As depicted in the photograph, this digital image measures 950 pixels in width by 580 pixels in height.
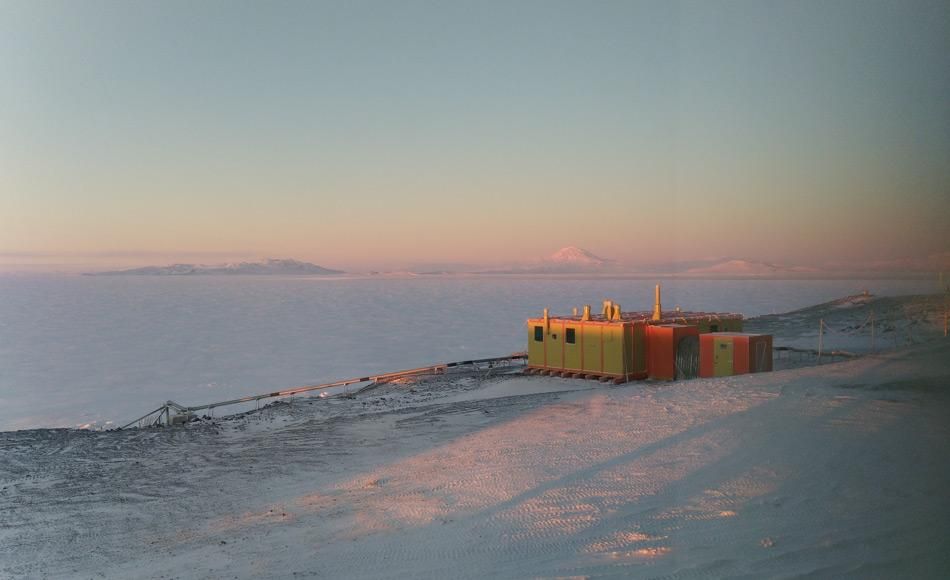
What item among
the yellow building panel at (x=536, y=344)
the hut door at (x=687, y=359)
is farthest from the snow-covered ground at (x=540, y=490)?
the yellow building panel at (x=536, y=344)

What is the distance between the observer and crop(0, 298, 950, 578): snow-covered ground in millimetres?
4875

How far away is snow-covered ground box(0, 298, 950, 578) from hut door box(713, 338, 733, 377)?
1944 mm

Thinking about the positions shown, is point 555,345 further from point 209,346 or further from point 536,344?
point 209,346

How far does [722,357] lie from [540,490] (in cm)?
947

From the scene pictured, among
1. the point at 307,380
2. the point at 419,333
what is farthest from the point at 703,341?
the point at 419,333

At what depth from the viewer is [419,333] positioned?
53.0 metres

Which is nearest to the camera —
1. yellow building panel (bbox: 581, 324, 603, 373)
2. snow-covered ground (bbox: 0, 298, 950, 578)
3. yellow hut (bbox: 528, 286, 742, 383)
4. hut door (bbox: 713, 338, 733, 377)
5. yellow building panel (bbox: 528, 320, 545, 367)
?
snow-covered ground (bbox: 0, 298, 950, 578)

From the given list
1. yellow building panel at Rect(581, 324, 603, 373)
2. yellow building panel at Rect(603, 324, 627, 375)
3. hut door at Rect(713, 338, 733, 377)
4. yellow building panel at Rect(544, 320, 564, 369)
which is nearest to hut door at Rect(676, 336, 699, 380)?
hut door at Rect(713, 338, 733, 377)

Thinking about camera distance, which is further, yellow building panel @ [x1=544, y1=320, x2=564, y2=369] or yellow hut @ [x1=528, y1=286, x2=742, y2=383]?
yellow building panel @ [x1=544, y1=320, x2=564, y2=369]

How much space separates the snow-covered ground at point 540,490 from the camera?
16.0 feet

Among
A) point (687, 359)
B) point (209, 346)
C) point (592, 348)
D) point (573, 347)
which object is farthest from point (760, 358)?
point (209, 346)

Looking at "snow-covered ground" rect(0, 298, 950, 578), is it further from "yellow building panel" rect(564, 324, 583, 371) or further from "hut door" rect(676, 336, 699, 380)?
"yellow building panel" rect(564, 324, 583, 371)

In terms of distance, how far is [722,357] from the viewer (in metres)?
15.6

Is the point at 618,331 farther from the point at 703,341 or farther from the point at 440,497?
the point at 440,497
